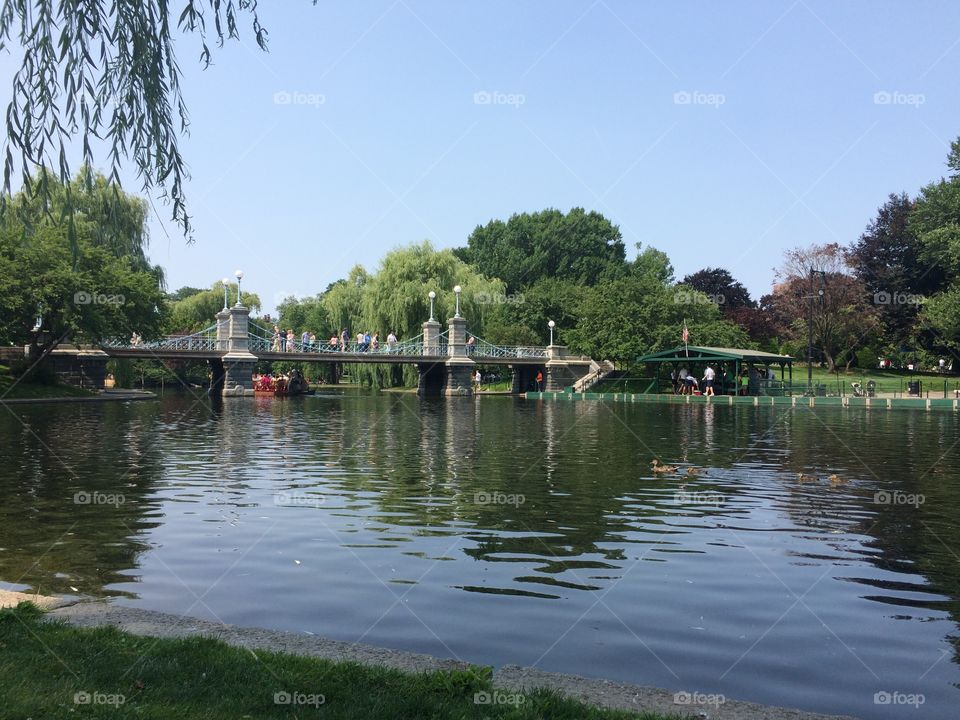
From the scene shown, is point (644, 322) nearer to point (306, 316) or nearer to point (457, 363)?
point (457, 363)

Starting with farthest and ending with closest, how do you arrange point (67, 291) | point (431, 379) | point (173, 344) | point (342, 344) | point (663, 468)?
point (431, 379)
point (342, 344)
point (173, 344)
point (67, 291)
point (663, 468)

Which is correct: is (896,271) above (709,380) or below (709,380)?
above

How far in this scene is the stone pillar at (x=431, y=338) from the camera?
71438 mm

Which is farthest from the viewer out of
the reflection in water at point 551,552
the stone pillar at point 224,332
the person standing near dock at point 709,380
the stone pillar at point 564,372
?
the stone pillar at point 564,372

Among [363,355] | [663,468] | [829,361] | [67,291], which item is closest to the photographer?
[663,468]

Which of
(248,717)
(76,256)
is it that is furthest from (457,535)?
(248,717)

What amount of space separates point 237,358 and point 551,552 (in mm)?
57213

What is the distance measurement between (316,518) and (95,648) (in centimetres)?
720

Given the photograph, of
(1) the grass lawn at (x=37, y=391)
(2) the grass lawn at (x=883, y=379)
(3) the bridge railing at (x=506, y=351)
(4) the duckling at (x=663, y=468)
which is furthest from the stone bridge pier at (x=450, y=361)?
(4) the duckling at (x=663, y=468)

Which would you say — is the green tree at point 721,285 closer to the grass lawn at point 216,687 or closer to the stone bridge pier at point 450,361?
the stone bridge pier at point 450,361

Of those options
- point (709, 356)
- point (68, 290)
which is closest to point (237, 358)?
point (68, 290)

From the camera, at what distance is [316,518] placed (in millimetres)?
13680

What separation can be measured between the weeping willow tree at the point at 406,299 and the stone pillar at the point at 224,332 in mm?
13510

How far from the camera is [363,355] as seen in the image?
6700cm
